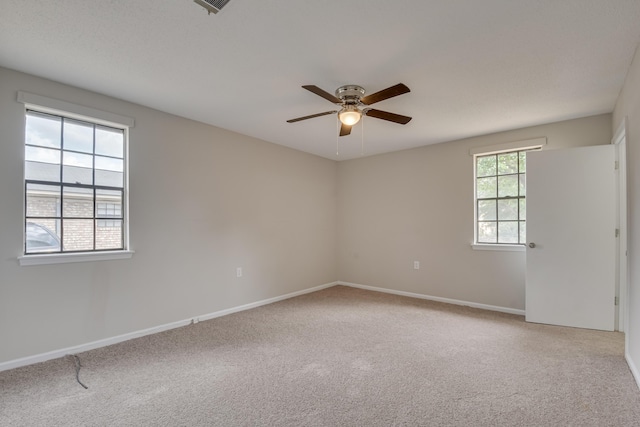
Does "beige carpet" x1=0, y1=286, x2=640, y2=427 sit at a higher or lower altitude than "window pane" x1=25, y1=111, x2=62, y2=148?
lower

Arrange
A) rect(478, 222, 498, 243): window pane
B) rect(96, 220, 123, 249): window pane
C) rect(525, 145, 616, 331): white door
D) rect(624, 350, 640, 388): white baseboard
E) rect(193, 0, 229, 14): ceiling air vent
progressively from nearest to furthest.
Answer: rect(193, 0, 229, 14): ceiling air vent
rect(624, 350, 640, 388): white baseboard
rect(96, 220, 123, 249): window pane
rect(525, 145, 616, 331): white door
rect(478, 222, 498, 243): window pane

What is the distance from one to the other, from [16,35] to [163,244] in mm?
2101

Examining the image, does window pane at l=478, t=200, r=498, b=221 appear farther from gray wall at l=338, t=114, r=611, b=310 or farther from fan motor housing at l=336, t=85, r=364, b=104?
fan motor housing at l=336, t=85, r=364, b=104

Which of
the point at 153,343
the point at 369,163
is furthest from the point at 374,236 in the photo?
the point at 153,343

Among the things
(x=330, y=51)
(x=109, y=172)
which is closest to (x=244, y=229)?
(x=109, y=172)

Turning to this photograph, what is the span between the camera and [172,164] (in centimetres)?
358

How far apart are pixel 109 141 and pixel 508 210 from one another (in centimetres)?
487

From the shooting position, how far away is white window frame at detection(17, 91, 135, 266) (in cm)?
264

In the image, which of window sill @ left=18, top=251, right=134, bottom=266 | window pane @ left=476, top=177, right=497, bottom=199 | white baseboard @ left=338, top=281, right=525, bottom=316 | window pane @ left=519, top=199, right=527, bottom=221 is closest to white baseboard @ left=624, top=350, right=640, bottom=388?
white baseboard @ left=338, top=281, right=525, bottom=316

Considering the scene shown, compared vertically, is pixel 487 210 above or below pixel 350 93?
below

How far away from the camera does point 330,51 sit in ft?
7.40

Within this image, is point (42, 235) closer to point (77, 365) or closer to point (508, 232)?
point (77, 365)

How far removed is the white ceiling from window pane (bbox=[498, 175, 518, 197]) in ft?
3.27

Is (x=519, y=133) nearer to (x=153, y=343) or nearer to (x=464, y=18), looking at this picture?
(x=464, y=18)
